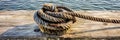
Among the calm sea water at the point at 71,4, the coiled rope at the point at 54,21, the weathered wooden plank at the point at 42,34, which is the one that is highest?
the coiled rope at the point at 54,21

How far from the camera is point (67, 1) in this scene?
1027 cm

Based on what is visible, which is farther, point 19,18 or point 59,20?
point 19,18

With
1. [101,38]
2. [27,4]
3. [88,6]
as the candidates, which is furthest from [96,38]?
[27,4]

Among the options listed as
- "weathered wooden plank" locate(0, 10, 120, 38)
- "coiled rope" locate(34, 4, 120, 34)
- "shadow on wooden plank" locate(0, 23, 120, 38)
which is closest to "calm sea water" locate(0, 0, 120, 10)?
"weathered wooden plank" locate(0, 10, 120, 38)

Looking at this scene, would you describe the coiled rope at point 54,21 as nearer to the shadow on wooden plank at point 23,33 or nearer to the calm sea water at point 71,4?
the shadow on wooden plank at point 23,33

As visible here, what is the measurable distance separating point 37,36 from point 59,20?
0.42 meters

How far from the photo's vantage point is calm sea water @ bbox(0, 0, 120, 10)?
9.23 metres

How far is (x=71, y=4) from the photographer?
31.9ft

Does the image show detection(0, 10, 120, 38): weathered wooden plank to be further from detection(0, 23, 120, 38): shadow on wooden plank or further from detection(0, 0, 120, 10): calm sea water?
detection(0, 0, 120, 10): calm sea water

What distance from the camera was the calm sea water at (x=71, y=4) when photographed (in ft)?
30.3

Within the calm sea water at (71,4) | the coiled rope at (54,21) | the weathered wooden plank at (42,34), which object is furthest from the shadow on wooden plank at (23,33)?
the calm sea water at (71,4)

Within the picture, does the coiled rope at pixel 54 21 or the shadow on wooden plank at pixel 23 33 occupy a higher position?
the coiled rope at pixel 54 21

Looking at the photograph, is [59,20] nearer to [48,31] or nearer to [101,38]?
[48,31]

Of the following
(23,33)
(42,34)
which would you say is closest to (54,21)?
(42,34)
